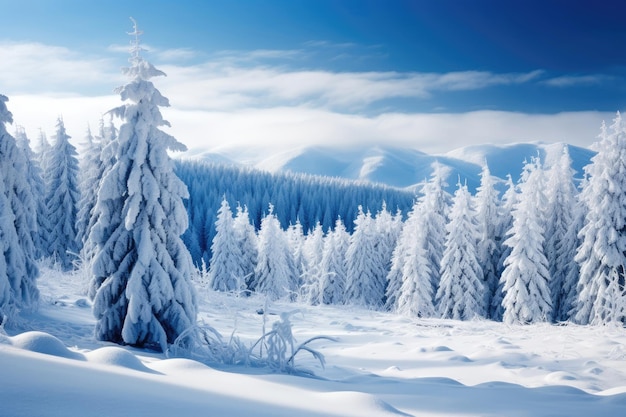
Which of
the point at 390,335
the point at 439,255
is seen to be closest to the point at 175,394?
the point at 390,335

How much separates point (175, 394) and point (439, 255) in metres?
36.3

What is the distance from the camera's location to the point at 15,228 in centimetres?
1088

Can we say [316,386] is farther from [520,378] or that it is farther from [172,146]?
[172,146]

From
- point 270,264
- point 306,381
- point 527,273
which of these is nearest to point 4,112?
point 306,381

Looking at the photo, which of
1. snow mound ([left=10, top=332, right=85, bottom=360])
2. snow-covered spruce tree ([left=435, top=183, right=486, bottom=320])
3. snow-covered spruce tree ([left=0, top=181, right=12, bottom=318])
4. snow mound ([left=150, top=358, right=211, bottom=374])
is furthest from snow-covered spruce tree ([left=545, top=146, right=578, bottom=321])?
snow mound ([left=10, top=332, right=85, bottom=360])

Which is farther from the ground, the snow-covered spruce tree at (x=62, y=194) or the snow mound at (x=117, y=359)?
the snow-covered spruce tree at (x=62, y=194)

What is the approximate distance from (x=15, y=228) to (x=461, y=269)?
2853cm

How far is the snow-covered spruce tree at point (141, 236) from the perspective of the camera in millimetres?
9500

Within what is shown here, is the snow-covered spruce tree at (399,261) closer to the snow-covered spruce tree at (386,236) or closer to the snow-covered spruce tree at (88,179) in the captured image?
the snow-covered spruce tree at (386,236)

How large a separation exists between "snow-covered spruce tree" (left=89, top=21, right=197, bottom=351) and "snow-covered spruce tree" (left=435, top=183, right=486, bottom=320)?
84.9 ft

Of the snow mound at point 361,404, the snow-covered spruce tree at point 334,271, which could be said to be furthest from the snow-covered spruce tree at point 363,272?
the snow mound at point 361,404

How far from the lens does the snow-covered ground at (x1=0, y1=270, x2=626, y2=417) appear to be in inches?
113

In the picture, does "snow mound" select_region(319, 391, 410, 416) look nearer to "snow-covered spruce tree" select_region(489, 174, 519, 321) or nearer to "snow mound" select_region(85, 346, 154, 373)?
"snow mound" select_region(85, 346, 154, 373)

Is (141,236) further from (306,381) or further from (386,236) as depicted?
(386,236)
